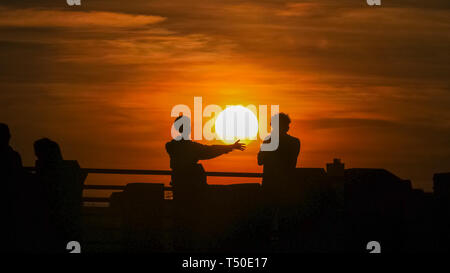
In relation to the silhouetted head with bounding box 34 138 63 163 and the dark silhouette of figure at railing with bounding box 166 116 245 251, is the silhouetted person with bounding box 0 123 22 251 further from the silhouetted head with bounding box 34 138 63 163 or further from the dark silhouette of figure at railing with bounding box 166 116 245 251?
the dark silhouette of figure at railing with bounding box 166 116 245 251

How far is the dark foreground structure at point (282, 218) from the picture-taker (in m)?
16.0

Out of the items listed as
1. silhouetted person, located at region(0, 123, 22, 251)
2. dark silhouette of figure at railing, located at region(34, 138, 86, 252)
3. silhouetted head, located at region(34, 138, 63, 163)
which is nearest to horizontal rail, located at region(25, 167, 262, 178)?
dark silhouette of figure at railing, located at region(34, 138, 86, 252)

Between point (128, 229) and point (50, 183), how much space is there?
130 inches

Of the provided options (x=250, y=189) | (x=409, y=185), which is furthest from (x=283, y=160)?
(x=409, y=185)

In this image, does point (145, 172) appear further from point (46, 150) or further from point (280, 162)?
point (46, 150)

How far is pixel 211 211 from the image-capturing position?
52.4 feet

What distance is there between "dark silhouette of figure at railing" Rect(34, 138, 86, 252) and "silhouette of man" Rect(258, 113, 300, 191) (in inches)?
131

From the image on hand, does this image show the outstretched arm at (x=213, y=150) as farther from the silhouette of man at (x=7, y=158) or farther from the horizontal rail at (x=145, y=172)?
the silhouette of man at (x=7, y=158)

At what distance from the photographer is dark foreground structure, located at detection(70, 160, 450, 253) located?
52.5ft

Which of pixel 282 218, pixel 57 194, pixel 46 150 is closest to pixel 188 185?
pixel 282 218

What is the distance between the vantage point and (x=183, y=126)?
15.9 metres

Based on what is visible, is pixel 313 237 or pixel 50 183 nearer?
pixel 50 183
